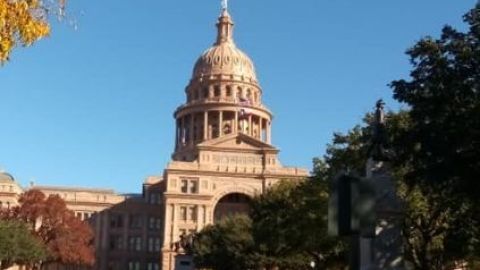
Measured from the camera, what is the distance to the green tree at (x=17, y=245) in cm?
8100

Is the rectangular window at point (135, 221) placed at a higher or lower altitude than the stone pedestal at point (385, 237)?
higher

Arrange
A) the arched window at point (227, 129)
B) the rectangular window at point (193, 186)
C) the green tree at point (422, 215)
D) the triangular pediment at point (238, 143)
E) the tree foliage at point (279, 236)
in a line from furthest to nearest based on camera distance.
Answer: the arched window at point (227, 129) < the triangular pediment at point (238, 143) < the rectangular window at point (193, 186) < the tree foliage at point (279, 236) < the green tree at point (422, 215)

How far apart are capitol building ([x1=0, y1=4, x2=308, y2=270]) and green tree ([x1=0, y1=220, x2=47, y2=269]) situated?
2786 cm

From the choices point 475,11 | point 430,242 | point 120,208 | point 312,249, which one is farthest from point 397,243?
point 120,208

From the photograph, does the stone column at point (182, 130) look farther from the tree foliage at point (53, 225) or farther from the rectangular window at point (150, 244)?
the tree foliage at point (53, 225)

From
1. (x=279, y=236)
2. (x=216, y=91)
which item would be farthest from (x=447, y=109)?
(x=216, y=91)

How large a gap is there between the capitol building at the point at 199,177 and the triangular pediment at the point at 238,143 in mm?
166

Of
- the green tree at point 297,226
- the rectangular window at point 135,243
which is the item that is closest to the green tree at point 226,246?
the green tree at point 297,226

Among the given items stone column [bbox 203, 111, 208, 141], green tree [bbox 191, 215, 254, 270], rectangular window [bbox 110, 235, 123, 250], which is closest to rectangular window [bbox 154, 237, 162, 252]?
rectangular window [bbox 110, 235, 123, 250]

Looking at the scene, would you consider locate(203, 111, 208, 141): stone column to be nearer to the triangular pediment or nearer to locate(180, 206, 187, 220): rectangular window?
the triangular pediment

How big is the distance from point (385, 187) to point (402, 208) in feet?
2.64

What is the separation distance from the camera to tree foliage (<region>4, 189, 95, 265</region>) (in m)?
97.4

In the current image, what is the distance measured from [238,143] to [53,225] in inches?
1522

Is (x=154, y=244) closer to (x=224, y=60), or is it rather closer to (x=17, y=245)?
(x=224, y=60)
